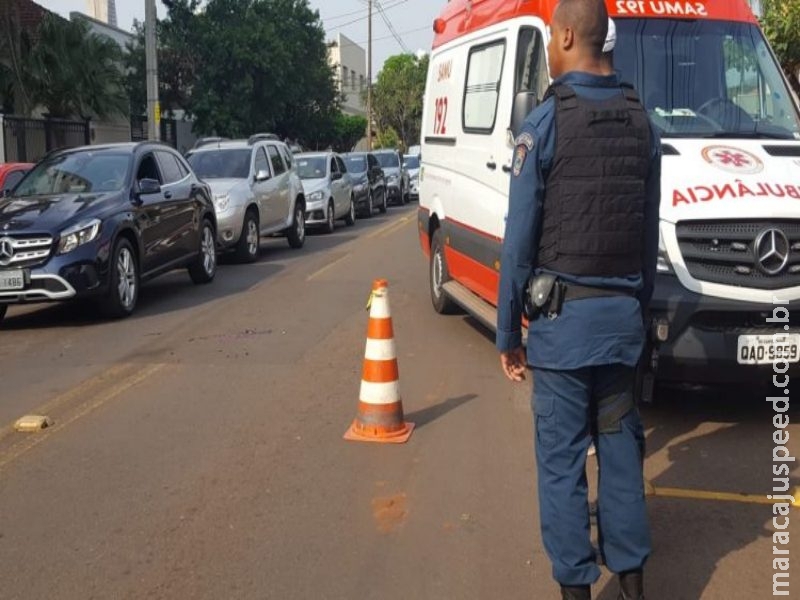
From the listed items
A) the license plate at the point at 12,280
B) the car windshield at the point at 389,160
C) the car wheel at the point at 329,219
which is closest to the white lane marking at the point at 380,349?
the license plate at the point at 12,280

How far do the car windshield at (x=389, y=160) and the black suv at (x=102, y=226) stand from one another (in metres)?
18.4

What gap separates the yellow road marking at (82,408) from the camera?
559 cm

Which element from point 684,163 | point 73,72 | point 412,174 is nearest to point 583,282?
point 684,163

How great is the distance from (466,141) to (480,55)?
0.73 metres

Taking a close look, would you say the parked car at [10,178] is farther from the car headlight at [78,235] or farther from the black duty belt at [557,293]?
the black duty belt at [557,293]

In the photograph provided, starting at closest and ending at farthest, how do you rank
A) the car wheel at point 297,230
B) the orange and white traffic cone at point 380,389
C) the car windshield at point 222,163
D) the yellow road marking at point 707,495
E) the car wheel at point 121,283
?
the yellow road marking at point 707,495
the orange and white traffic cone at point 380,389
the car wheel at point 121,283
the car windshield at point 222,163
the car wheel at point 297,230

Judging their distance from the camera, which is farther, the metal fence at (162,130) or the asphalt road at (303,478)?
the metal fence at (162,130)

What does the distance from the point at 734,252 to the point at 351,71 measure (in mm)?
69229

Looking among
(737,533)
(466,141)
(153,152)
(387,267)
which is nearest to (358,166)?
(387,267)

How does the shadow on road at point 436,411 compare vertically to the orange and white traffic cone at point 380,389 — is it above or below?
below

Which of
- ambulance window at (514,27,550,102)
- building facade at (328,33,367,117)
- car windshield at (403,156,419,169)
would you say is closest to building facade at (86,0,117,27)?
building facade at (328,33,367,117)

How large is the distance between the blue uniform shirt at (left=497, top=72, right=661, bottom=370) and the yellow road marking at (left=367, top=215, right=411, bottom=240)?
1514 centimetres

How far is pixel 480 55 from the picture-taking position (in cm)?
801

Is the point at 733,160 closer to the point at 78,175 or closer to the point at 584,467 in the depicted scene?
the point at 584,467
